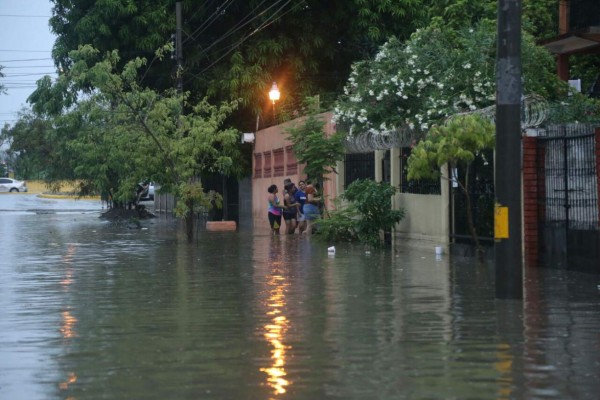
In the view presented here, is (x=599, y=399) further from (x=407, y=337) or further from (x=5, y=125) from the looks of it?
(x=5, y=125)

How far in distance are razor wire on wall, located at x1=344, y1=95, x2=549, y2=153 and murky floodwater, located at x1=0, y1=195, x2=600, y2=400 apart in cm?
296

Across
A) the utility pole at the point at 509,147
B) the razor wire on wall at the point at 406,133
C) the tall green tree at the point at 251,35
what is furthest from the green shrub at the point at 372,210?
the tall green tree at the point at 251,35

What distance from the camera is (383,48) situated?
2916 cm

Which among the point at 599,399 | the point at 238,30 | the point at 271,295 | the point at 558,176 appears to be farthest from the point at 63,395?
the point at 238,30

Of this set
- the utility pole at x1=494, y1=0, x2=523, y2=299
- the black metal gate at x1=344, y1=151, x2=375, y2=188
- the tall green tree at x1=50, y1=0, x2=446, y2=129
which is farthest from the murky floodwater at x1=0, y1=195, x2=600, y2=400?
the tall green tree at x1=50, y1=0, x2=446, y2=129

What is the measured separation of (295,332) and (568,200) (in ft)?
30.1

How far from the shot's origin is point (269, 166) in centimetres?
4578

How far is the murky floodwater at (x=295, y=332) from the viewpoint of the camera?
29.9ft

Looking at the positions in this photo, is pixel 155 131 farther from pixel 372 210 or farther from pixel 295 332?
pixel 295 332

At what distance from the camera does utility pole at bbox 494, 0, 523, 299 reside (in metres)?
14.4

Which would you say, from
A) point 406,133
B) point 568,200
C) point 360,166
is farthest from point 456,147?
point 360,166

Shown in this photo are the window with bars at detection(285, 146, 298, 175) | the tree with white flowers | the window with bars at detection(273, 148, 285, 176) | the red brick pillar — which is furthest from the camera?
the window with bars at detection(273, 148, 285, 176)

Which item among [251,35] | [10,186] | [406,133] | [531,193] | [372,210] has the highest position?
[251,35]

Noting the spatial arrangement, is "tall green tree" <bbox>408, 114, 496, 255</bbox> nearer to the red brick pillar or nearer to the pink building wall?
the red brick pillar
